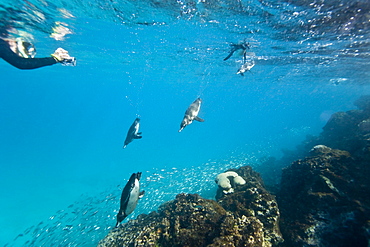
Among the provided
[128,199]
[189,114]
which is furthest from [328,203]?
[128,199]

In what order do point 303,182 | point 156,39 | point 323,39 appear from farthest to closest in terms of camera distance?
point 156,39 → point 323,39 → point 303,182

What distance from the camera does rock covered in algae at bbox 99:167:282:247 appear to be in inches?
156

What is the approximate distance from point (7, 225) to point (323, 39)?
35.6m

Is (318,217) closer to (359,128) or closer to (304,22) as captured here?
(359,128)

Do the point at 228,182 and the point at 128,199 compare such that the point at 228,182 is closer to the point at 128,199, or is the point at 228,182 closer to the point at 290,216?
the point at 290,216

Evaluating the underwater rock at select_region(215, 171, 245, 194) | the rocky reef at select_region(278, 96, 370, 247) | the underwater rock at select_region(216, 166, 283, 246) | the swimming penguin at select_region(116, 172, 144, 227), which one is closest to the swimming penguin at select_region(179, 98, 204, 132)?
the swimming penguin at select_region(116, 172, 144, 227)

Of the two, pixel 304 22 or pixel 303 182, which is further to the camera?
pixel 304 22

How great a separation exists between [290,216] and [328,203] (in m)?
1.23

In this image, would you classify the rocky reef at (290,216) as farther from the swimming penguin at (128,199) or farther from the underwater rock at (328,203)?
the swimming penguin at (128,199)

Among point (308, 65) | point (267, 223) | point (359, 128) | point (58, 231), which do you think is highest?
point (308, 65)

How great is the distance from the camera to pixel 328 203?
16.4 ft

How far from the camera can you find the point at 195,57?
2231 cm

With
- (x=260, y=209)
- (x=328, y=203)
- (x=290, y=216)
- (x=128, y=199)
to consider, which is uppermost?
(x=128, y=199)

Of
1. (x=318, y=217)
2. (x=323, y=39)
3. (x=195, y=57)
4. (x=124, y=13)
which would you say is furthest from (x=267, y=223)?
(x=195, y=57)
